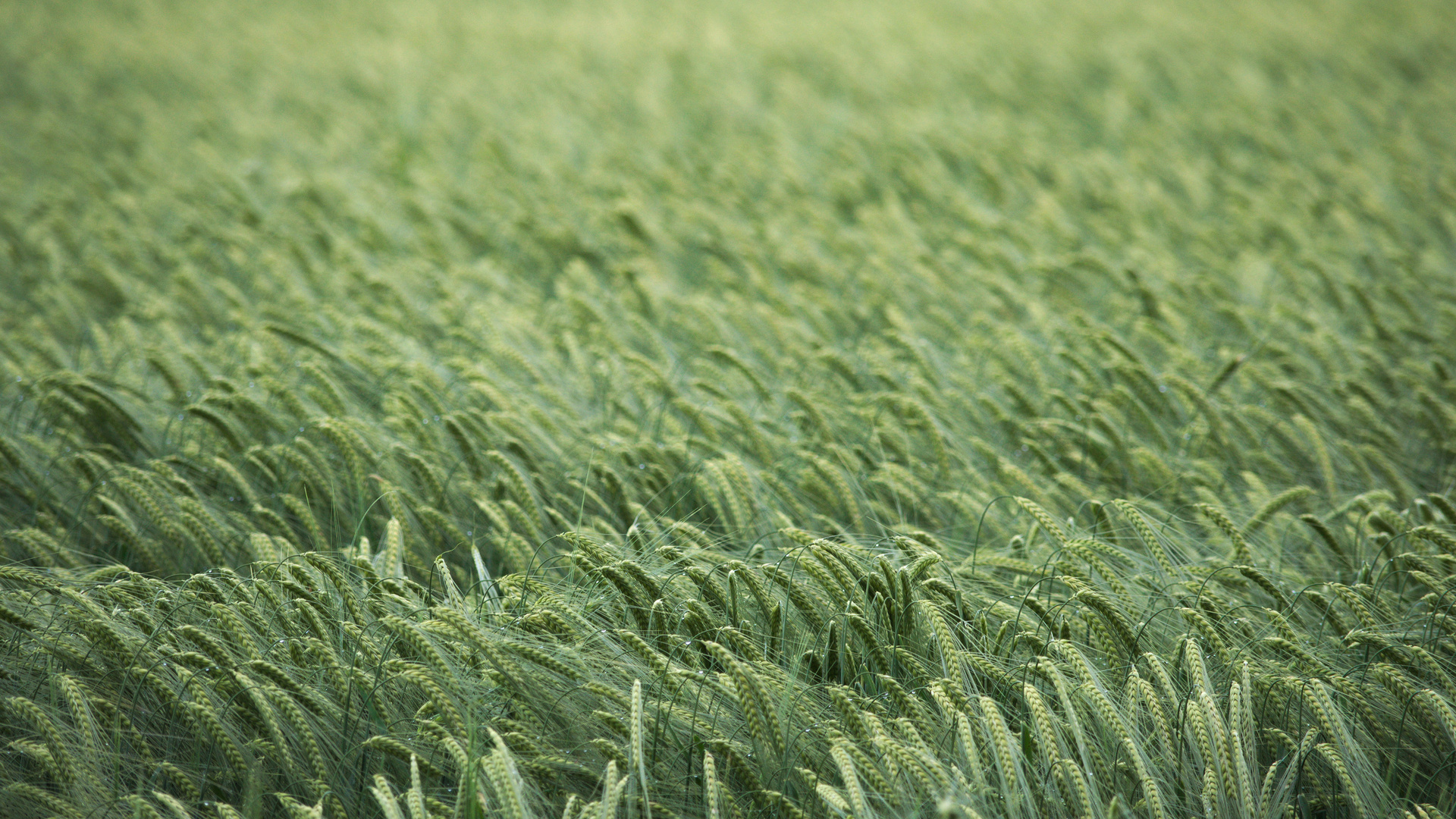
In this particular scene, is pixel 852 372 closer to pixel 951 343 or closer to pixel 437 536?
pixel 951 343

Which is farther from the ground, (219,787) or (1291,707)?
(1291,707)

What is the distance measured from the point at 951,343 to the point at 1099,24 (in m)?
7.74

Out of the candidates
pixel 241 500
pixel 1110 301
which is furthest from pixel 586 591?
pixel 1110 301

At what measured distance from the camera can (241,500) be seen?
2.98 meters

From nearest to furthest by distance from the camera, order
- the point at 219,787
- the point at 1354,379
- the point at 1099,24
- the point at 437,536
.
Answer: the point at 219,787, the point at 437,536, the point at 1354,379, the point at 1099,24

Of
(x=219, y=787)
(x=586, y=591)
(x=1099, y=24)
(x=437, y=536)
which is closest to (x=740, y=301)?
(x=437, y=536)

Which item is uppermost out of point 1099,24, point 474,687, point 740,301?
point 1099,24

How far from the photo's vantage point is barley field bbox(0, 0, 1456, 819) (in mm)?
1896

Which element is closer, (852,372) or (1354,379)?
(1354,379)

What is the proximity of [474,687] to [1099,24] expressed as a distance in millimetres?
10296

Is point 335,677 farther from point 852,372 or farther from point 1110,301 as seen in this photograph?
point 1110,301

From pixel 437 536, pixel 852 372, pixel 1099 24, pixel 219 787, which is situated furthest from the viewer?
pixel 1099 24

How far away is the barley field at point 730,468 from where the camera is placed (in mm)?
1896

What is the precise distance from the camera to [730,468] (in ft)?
9.11
